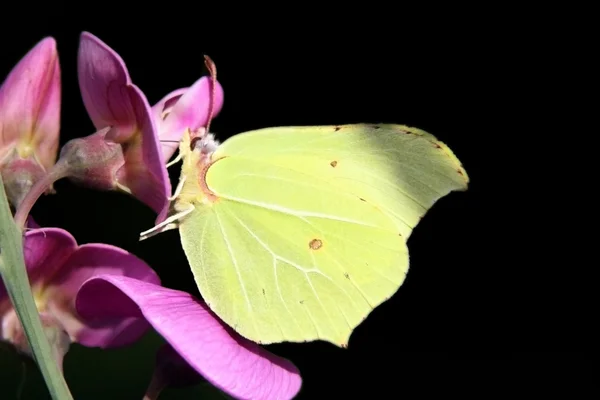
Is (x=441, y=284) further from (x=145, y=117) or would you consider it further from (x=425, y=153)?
(x=145, y=117)

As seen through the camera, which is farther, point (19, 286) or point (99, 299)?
point (99, 299)

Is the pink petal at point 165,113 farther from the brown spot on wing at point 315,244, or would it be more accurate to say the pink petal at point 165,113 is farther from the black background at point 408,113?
the black background at point 408,113

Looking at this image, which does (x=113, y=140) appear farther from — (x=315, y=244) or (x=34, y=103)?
(x=315, y=244)

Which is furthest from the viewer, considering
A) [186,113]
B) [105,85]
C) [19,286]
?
[186,113]

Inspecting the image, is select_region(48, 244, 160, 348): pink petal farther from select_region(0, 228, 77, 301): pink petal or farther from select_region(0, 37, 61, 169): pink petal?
select_region(0, 37, 61, 169): pink petal

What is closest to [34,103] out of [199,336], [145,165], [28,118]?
[28,118]

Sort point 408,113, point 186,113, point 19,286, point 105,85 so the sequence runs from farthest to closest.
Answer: point 408,113, point 186,113, point 105,85, point 19,286
